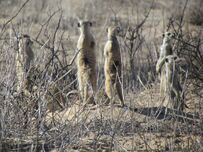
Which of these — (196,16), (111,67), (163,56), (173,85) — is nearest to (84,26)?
(111,67)

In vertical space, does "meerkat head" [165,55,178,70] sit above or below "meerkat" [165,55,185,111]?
above

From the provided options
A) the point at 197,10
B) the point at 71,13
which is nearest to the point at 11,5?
the point at 71,13

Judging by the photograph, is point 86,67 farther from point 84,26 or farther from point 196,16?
point 196,16

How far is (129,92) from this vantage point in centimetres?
735

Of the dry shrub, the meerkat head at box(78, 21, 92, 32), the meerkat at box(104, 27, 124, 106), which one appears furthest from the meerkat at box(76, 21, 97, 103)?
the dry shrub

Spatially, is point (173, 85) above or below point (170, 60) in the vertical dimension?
below

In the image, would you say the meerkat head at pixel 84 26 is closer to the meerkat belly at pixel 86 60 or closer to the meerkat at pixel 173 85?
the meerkat belly at pixel 86 60

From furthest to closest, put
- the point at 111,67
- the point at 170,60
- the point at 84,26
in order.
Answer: the point at 84,26 < the point at 170,60 < the point at 111,67

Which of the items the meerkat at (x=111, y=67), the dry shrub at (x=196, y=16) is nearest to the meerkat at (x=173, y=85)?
the meerkat at (x=111, y=67)

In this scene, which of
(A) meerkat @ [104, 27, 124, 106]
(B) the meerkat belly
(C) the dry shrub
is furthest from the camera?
(C) the dry shrub

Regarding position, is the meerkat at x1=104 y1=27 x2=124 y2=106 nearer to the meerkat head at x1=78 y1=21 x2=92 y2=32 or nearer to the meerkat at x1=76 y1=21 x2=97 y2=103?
the meerkat at x1=76 y1=21 x2=97 y2=103

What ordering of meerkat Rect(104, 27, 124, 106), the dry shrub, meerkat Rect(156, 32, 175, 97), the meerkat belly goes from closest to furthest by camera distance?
meerkat Rect(104, 27, 124, 106) < the meerkat belly < meerkat Rect(156, 32, 175, 97) < the dry shrub

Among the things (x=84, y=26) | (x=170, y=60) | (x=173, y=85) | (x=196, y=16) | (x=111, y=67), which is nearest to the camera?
(x=111, y=67)

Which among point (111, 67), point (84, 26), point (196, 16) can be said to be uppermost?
point (196, 16)
